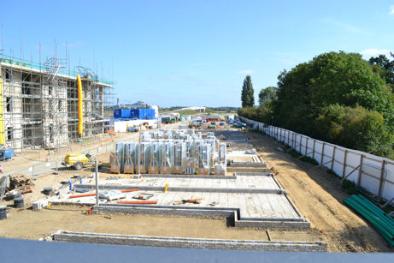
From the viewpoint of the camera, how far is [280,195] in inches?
655

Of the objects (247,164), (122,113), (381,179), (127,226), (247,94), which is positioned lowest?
(127,226)

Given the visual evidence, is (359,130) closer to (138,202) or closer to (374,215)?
(374,215)

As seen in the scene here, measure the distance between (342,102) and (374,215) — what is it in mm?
20062

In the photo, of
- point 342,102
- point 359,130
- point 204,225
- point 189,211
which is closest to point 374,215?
point 204,225

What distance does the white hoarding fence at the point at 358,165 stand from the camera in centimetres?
1502

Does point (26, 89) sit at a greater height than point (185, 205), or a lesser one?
greater

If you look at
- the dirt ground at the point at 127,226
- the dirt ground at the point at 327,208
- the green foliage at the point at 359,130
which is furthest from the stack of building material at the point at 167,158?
the green foliage at the point at 359,130

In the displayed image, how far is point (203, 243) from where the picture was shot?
10.4 m

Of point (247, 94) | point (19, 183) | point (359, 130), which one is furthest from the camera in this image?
point (247, 94)

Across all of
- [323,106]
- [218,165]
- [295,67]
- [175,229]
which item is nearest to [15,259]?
[175,229]

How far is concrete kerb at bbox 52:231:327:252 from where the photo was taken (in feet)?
33.3

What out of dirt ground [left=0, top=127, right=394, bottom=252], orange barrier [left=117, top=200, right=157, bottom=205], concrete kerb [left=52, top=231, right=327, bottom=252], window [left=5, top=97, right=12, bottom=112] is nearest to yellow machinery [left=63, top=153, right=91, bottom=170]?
dirt ground [left=0, top=127, right=394, bottom=252]

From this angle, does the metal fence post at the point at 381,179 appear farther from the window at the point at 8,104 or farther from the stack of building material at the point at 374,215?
the window at the point at 8,104

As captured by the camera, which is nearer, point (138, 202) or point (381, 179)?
point (138, 202)
